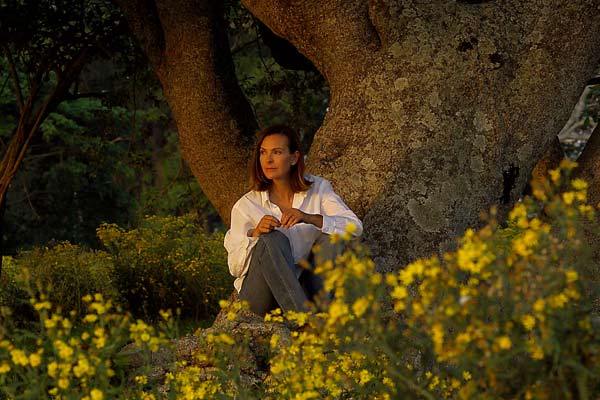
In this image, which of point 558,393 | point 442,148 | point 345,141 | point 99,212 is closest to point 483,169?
point 442,148

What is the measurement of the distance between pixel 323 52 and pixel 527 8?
138 centimetres

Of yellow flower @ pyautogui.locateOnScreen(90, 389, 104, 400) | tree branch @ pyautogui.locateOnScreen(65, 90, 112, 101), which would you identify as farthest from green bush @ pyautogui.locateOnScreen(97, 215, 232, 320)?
yellow flower @ pyautogui.locateOnScreen(90, 389, 104, 400)

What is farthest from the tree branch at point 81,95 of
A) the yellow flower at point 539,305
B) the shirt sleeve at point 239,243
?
the yellow flower at point 539,305

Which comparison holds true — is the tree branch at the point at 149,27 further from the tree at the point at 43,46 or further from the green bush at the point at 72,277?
the green bush at the point at 72,277

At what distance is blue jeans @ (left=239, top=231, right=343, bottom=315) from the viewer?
582 centimetres

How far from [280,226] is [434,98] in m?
1.52

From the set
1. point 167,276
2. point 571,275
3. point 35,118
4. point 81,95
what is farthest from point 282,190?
point 35,118

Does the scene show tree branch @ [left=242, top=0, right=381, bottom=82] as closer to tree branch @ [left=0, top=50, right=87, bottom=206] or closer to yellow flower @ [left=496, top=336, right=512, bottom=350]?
tree branch @ [left=0, top=50, right=87, bottom=206]

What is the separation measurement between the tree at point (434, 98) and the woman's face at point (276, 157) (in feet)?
1.75

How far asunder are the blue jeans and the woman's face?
602mm

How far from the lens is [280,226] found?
6.08m

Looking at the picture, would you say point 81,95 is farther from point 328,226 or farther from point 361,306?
point 361,306

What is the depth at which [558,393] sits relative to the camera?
3.03 m

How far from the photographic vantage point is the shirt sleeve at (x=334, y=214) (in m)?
6.18
